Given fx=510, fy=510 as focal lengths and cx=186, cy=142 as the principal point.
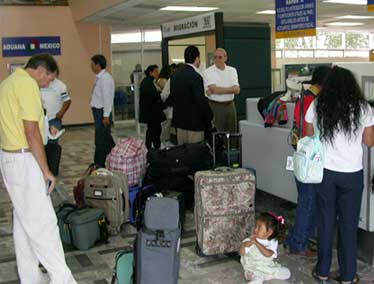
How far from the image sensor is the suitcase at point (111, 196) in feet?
13.4

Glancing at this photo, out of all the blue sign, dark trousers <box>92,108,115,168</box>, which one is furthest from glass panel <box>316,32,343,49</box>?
dark trousers <box>92,108,115,168</box>

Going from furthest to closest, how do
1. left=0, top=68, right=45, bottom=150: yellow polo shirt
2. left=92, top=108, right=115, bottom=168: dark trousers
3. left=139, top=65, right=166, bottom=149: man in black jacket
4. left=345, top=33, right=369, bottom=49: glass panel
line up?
left=345, top=33, right=369, bottom=49: glass panel < left=139, top=65, right=166, bottom=149: man in black jacket < left=92, top=108, right=115, bottom=168: dark trousers < left=0, top=68, right=45, bottom=150: yellow polo shirt

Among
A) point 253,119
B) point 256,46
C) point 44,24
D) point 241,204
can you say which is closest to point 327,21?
point 44,24

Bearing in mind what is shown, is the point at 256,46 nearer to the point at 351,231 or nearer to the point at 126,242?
the point at 126,242

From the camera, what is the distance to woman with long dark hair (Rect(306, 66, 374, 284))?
2834 millimetres

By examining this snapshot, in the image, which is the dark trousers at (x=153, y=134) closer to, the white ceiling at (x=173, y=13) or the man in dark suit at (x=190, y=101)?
the man in dark suit at (x=190, y=101)

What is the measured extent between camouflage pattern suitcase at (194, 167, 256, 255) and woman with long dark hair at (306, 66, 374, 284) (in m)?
0.64

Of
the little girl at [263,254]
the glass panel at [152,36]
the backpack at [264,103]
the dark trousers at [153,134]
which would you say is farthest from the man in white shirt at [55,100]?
the glass panel at [152,36]

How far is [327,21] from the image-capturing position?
14148 mm

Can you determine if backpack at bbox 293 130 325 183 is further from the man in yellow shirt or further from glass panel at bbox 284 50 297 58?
glass panel at bbox 284 50 297 58

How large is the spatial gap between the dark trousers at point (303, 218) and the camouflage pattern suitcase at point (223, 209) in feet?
1.04

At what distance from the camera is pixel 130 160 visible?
14.8ft

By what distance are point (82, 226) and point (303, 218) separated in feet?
5.24

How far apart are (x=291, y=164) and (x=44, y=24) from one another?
976 centimetres
